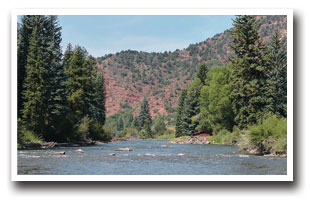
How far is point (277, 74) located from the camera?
36594mm

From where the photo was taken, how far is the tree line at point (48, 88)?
113ft

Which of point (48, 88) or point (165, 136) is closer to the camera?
point (48, 88)

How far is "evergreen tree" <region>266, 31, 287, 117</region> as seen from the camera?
35194 millimetres

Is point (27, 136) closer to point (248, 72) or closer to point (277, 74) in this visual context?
point (248, 72)

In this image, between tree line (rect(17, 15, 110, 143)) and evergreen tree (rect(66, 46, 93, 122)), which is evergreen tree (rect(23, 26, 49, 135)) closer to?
tree line (rect(17, 15, 110, 143))

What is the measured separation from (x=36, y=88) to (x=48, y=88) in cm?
311

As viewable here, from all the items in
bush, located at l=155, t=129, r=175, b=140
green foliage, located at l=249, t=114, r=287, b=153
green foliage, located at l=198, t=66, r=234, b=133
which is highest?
green foliage, located at l=198, t=66, r=234, b=133

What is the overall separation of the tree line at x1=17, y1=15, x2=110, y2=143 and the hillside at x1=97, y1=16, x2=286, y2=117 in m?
102

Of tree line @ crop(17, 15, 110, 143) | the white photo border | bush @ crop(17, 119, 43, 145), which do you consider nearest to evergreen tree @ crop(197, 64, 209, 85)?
tree line @ crop(17, 15, 110, 143)
